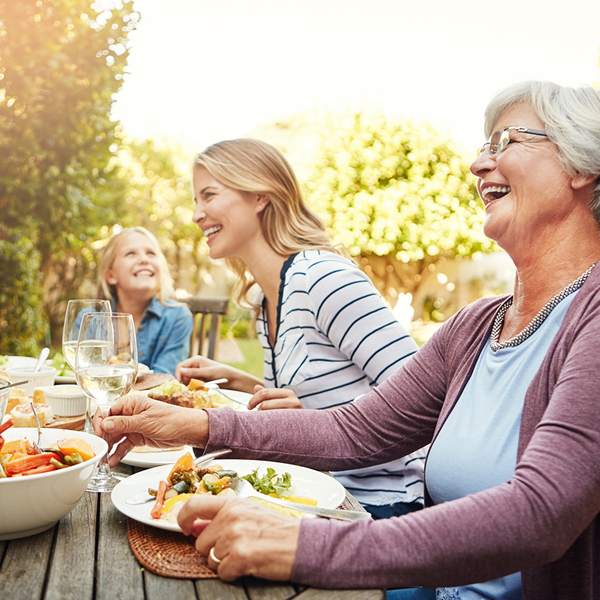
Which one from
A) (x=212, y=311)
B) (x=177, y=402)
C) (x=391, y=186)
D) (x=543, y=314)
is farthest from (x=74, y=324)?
(x=391, y=186)

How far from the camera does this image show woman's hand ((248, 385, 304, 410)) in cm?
181

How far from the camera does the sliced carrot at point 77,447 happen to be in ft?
3.69

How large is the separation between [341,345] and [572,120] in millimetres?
1126

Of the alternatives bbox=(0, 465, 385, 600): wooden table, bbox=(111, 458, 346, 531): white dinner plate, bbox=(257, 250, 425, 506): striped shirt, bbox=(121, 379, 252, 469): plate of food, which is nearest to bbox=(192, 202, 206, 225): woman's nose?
bbox=(257, 250, 425, 506): striped shirt

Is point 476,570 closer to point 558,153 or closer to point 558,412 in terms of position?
point 558,412

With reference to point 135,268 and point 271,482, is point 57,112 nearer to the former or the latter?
point 135,268

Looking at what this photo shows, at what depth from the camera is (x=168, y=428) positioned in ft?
4.64

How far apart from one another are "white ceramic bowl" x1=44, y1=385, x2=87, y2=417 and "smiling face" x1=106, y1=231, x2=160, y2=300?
2.37 m

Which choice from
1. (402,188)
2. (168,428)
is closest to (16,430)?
(168,428)

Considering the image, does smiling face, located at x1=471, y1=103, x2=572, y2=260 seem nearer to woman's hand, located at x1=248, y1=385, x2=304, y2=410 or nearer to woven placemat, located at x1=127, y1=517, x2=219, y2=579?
woman's hand, located at x1=248, y1=385, x2=304, y2=410

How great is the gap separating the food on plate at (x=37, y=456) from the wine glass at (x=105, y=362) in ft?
0.60

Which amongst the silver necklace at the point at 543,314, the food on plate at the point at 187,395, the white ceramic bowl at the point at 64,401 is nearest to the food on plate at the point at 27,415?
the white ceramic bowl at the point at 64,401

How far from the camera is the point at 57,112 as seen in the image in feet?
16.4

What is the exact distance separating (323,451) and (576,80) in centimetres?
117
